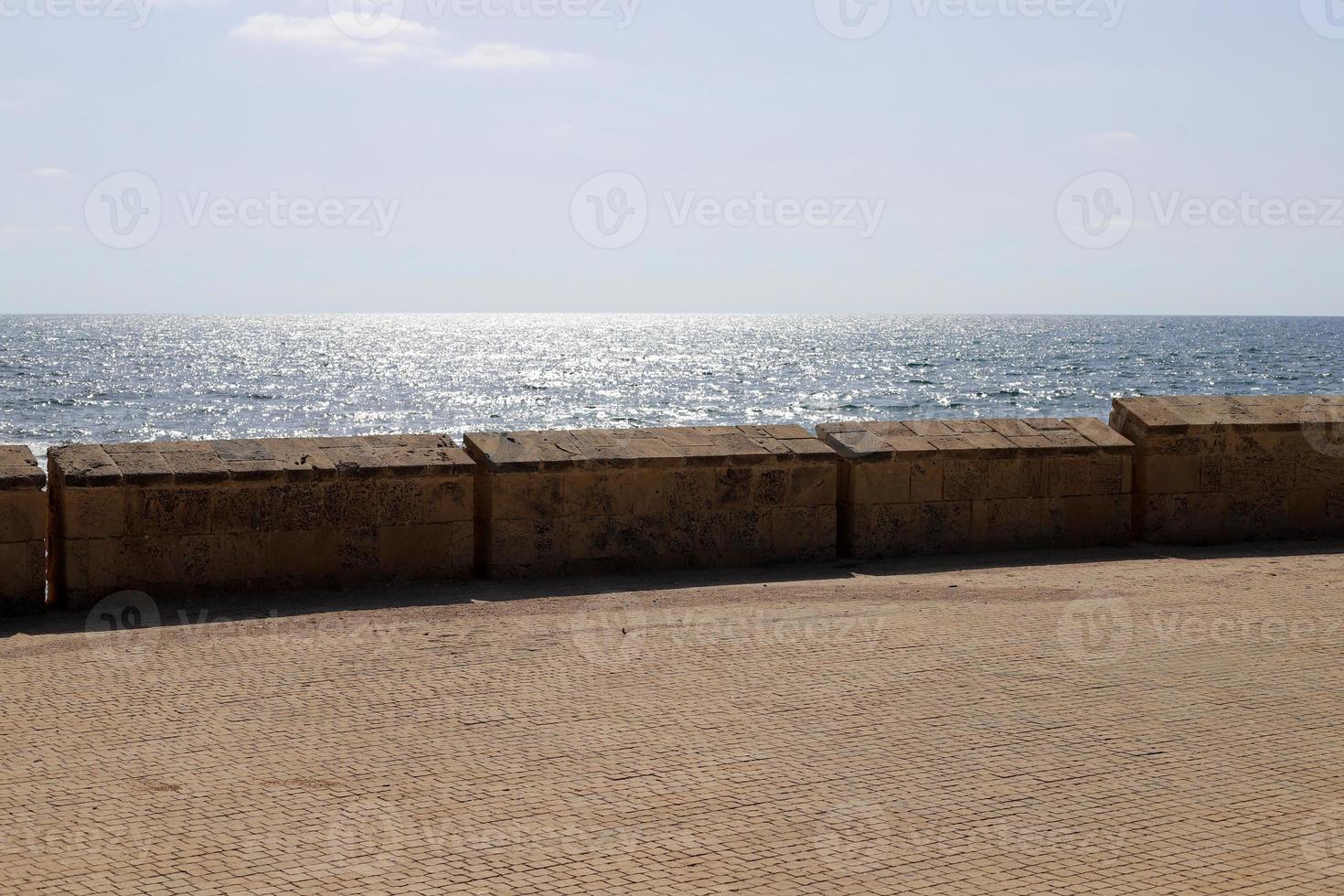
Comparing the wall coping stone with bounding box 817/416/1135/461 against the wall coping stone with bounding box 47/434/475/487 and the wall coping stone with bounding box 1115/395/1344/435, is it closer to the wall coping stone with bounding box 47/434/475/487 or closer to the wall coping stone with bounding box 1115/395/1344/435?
the wall coping stone with bounding box 1115/395/1344/435

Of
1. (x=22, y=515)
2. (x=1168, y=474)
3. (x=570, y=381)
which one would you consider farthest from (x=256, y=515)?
(x=570, y=381)

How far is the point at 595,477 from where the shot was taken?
7.15 m

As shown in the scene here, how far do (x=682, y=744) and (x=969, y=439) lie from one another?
4079 millimetres

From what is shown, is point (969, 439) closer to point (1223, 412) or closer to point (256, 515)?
point (1223, 412)

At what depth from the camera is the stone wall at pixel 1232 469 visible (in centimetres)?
833

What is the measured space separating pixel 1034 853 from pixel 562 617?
298 cm

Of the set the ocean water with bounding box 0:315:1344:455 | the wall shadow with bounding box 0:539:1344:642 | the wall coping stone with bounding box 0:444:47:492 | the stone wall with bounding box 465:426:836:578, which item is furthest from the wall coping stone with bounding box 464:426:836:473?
the ocean water with bounding box 0:315:1344:455

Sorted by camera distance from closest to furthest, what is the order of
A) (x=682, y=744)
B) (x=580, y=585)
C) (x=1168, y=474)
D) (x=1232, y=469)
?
(x=682, y=744) → (x=580, y=585) → (x=1168, y=474) → (x=1232, y=469)

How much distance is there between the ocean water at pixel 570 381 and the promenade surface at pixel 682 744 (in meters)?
25.5

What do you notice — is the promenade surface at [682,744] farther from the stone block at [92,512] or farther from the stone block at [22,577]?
the stone block at [92,512]

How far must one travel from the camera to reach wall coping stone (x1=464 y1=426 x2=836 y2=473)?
7.07 meters

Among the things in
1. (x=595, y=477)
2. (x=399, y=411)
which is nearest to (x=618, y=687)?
(x=595, y=477)

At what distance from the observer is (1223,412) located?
8.52m

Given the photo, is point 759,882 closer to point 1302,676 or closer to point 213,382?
point 1302,676
